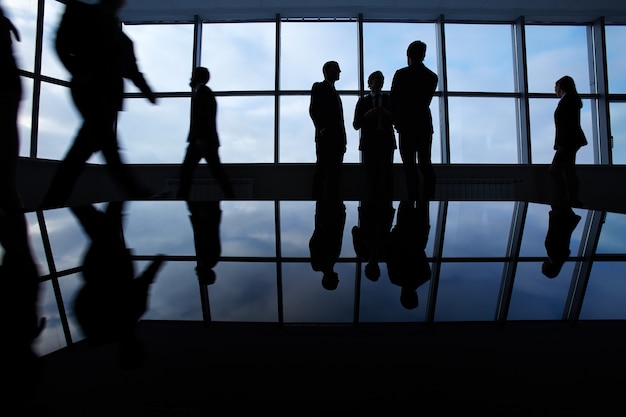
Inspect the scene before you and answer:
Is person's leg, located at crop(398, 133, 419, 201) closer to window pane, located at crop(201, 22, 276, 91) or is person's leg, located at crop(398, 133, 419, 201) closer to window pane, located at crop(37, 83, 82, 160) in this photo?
window pane, located at crop(201, 22, 276, 91)

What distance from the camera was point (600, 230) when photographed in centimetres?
182

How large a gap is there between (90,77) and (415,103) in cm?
266

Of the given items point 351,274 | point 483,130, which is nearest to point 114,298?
point 351,274

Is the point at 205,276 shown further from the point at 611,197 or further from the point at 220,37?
the point at 611,197

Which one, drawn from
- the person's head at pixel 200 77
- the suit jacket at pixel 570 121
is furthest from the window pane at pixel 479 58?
the person's head at pixel 200 77

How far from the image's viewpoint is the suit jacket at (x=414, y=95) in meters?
3.46

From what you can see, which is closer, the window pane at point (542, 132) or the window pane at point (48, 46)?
the window pane at point (48, 46)

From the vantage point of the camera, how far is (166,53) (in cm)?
642

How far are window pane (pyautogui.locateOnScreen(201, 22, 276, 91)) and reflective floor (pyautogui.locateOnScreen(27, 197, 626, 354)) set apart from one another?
4801 millimetres

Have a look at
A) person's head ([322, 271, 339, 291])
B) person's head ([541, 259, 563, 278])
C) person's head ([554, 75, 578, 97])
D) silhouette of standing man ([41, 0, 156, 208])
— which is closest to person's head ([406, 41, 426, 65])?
person's head ([554, 75, 578, 97])

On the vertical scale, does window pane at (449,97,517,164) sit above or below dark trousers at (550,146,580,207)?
above

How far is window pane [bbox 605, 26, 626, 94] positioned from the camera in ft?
21.0

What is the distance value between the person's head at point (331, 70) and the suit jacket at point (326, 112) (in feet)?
A: 0.24

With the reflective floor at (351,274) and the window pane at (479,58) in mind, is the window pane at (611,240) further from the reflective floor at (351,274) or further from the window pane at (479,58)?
the window pane at (479,58)
